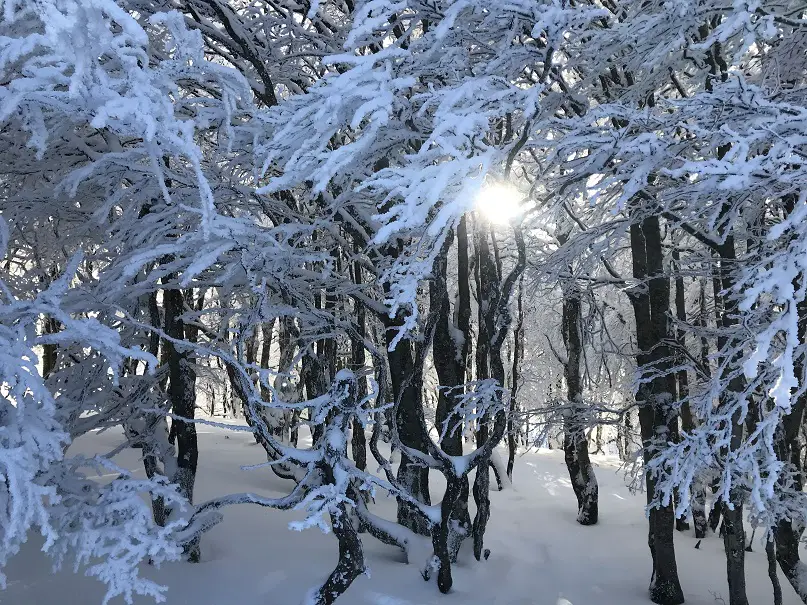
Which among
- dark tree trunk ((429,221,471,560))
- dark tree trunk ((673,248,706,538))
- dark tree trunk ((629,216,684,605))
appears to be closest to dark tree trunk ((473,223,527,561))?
dark tree trunk ((429,221,471,560))

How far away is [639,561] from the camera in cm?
848

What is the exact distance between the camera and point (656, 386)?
24.1 feet

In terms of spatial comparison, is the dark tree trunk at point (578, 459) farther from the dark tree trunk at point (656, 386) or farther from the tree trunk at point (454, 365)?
the tree trunk at point (454, 365)

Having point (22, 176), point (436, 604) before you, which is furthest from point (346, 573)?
point (22, 176)

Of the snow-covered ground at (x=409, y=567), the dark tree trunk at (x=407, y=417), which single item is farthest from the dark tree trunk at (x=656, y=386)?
the dark tree trunk at (x=407, y=417)

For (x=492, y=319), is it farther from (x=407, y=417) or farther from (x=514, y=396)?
(x=514, y=396)

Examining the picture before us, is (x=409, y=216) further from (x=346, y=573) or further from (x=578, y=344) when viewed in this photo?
(x=578, y=344)

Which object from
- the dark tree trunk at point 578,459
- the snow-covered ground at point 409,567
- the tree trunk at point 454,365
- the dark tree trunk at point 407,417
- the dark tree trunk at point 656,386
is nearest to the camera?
the snow-covered ground at point 409,567

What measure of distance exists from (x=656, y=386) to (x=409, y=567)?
3863mm

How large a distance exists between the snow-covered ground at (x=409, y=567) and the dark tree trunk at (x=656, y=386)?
41cm

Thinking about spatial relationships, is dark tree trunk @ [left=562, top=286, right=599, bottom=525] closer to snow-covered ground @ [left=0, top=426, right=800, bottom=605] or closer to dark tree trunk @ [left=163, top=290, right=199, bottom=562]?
snow-covered ground @ [left=0, top=426, right=800, bottom=605]

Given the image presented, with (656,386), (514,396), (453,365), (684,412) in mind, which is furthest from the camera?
(684,412)

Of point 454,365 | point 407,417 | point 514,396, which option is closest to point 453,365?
point 454,365

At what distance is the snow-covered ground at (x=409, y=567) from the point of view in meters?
5.82
